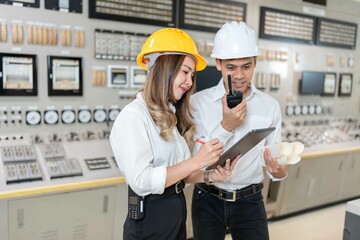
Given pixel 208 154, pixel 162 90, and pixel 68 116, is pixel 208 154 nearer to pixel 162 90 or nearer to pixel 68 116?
pixel 162 90

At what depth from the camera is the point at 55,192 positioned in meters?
2.17

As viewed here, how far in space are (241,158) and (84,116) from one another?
1.38m

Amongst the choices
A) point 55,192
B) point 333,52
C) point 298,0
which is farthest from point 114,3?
point 333,52

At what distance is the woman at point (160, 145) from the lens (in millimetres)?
1204

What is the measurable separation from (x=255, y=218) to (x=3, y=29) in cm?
197

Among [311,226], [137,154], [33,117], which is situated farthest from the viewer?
[311,226]

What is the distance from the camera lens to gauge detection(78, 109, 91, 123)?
253 centimetres

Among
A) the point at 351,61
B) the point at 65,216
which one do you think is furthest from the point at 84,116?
the point at 351,61

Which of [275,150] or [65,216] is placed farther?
[65,216]

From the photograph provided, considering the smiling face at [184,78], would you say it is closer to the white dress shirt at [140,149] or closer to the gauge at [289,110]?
the white dress shirt at [140,149]

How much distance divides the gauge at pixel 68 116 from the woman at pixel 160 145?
4.15 feet

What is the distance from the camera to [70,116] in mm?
2484

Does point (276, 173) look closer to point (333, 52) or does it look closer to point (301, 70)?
point (301, 70)

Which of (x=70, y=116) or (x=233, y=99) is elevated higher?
(x=233, y=99)
